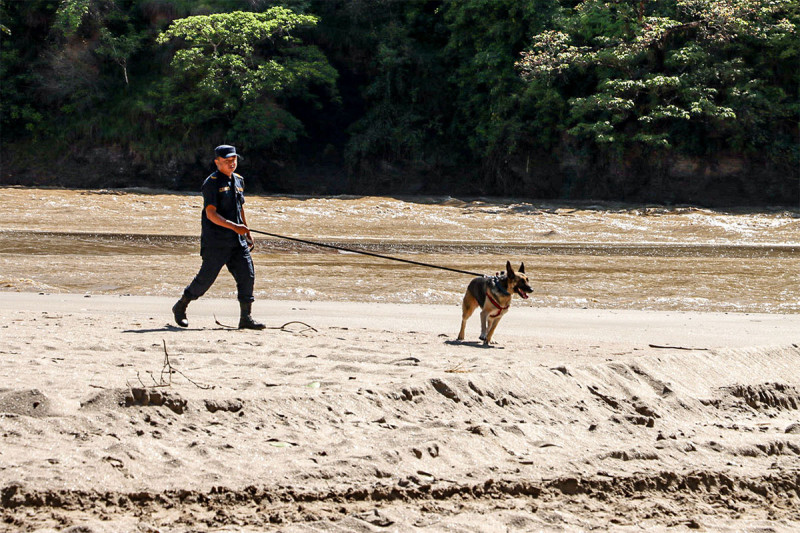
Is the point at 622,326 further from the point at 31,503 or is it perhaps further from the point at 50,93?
the point at 50,93

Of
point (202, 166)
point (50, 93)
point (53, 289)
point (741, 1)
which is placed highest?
point (741, 1)

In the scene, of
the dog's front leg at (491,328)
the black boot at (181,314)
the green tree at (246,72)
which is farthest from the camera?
the green tree at (246,72)

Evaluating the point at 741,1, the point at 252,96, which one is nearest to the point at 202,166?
the point at 252,96

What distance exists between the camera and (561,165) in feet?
88.3

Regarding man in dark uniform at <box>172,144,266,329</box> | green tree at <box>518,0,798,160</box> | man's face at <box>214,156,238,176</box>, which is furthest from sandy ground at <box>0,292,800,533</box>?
green tree at <box>518,0,798,160</box>

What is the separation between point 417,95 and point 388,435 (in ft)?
86.0

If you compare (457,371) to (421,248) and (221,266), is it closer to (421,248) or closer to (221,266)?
(221,266)

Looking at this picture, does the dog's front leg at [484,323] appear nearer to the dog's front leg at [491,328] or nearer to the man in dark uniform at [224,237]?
the dog's front leg at [491,328]

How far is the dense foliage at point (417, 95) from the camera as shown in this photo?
24062 millimetres

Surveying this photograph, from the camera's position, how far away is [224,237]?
7078mm

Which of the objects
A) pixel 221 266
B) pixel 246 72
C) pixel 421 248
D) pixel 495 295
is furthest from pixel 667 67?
pixel 221 266

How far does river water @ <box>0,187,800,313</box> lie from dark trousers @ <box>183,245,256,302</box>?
2743 millimetres

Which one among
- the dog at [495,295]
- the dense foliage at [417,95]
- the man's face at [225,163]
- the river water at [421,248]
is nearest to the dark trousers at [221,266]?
the man's face at [225,163]

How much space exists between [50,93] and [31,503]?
3205cm
